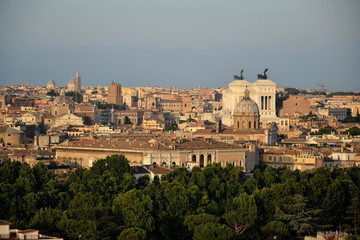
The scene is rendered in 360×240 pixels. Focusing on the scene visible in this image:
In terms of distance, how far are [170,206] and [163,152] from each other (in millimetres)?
21155

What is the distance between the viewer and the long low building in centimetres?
6812

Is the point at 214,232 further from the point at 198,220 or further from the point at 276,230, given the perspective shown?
the point at 276,230

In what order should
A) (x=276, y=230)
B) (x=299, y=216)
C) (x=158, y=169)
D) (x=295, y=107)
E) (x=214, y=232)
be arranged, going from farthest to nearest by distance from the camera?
(x=295, y=107) → (x=158, y=169) → (x=299, y=216) → (x=276, y=230) → (x=214, y=232)

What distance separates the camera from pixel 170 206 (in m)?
47.2

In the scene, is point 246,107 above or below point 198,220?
above

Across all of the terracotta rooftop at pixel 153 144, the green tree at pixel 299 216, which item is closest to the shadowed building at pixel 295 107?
the terracotta rooftop at pixel 153 144

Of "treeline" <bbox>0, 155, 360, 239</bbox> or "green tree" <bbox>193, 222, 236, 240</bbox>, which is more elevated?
"treeline" <bbox>0, 155, 360, 239</bbox>

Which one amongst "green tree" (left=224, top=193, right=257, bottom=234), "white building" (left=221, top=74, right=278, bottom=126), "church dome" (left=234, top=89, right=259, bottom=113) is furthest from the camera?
"white building" (left=221, top=74, right=278, bottom=126)

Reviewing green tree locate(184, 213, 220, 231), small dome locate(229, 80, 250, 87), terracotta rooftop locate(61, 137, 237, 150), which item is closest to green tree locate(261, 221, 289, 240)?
green tree locate(184, 213, 220, 231)

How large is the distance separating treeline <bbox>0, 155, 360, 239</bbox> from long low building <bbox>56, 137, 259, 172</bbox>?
387 inches

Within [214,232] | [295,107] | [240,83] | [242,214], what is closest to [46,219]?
[214,232]

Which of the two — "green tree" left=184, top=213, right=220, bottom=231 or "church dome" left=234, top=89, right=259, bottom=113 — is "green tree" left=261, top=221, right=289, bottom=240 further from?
"church dome" left=234, top=89, right=259, bottom=113

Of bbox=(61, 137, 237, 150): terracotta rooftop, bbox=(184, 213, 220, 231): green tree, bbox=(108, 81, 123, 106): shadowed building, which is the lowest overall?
bbox=(184, 213, 220, 231): green tree

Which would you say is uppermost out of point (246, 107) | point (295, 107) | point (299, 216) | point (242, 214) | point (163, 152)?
point (295, 107)
